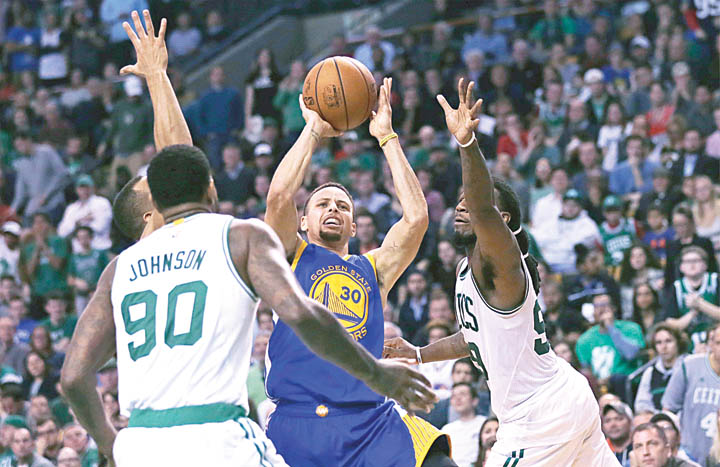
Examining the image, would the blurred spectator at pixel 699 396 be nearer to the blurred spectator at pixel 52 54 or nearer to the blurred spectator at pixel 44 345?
the blurred spectator at pixel 44 345

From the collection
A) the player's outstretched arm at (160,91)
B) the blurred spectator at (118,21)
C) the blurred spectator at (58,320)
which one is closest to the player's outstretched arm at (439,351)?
the player's outstretched arm at (160,91)

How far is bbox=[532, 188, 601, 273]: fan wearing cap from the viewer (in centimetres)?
1289

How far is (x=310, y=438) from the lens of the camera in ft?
19.4

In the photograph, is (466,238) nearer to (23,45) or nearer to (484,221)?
(484,221)

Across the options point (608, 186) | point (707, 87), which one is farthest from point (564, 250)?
point (707, 87)

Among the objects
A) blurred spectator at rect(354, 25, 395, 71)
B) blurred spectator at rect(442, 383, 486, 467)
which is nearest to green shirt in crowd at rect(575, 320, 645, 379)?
blurred spectator at rect(442, 383, 486, 467)

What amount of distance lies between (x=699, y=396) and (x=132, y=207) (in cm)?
543

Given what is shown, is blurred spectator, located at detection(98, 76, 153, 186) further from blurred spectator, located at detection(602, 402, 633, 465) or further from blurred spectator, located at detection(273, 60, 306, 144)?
blurred spectator, located at detection(602, 402, 633, 465)

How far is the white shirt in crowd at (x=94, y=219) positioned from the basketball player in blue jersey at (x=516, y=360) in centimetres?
1023

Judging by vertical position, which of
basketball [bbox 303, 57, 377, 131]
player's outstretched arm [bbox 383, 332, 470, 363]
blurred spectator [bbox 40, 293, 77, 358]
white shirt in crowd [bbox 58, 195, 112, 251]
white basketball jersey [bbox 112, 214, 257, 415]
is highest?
basketball [bbox 303, 57, 377, 131]

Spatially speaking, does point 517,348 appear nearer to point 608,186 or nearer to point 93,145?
point 608,186

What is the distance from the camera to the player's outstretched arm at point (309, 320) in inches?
173

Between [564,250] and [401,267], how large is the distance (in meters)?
6.74

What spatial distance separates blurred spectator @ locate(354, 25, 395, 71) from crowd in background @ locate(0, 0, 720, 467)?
0.05 metres
